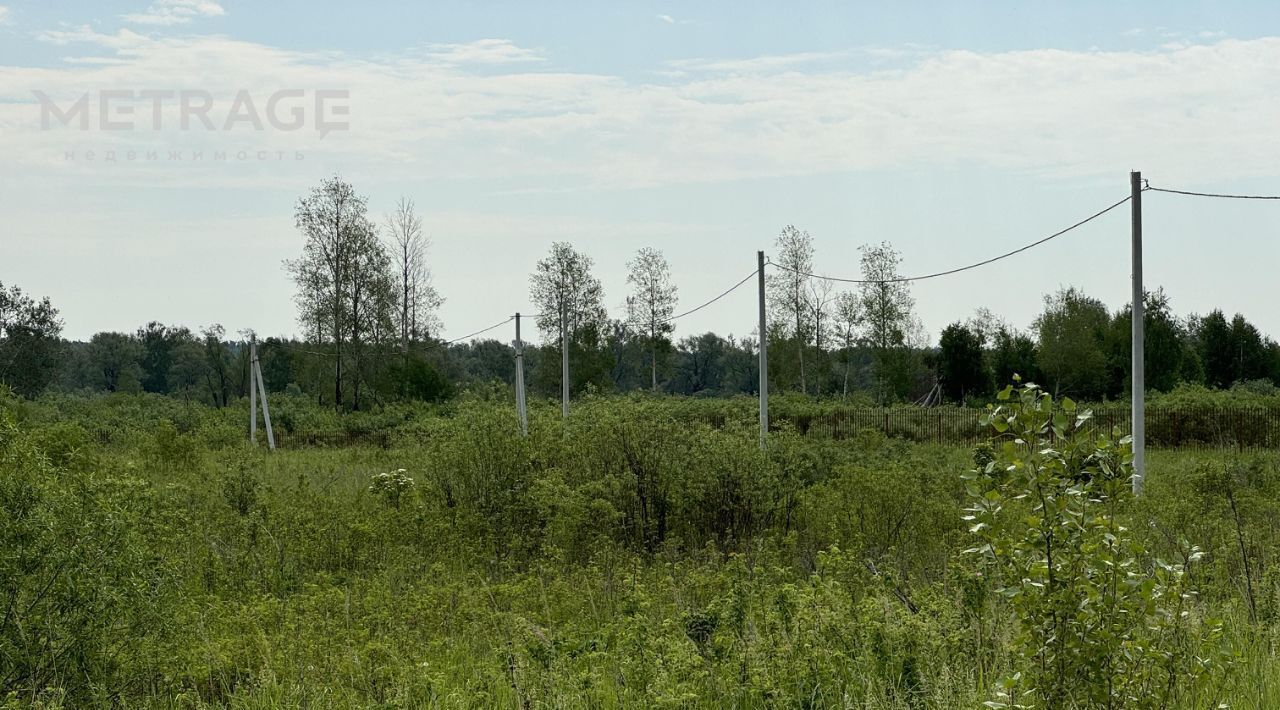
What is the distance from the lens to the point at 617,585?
9.21m

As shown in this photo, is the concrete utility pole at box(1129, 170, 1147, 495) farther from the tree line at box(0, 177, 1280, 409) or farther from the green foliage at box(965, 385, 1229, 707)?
the tree line at box(0, 177, 1280, 409)

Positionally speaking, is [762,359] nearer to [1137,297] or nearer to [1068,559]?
[1137,297]

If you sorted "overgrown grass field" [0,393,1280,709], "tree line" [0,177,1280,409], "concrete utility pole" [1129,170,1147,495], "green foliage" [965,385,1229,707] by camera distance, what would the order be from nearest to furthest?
"green foliage" [965,385,1229,707]
"overgrown grass field" [0,393,1280,709]
"concrete utility pole" [1129,170,1147,495]
"tree line" [0,177,1280,409]

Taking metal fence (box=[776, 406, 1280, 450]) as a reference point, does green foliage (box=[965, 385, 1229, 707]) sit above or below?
above

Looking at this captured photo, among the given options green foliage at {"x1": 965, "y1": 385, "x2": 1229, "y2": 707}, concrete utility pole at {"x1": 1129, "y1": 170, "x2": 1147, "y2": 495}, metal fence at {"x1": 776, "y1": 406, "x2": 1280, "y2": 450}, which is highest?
concrete utility pole at {"x1": 1129, "y1": 170, "x2": 1147, "y2": 495}

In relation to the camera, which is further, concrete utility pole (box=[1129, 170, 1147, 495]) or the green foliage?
concrete utility pole (box=[1129, 170, 1147, 495])

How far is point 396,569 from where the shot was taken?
10.4 metres

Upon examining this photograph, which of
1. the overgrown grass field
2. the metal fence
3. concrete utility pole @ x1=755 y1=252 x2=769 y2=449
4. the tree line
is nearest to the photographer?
the overgrown grass field

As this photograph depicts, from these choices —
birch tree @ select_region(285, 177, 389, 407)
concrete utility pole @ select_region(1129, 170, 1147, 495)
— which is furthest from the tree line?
concrete utility pole @ select_region(1129, 170, 1147, 495)

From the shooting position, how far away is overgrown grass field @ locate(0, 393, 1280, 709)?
14.0 ft

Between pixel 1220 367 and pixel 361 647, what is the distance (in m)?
57.1

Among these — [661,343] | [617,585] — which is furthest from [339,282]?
[617,585]

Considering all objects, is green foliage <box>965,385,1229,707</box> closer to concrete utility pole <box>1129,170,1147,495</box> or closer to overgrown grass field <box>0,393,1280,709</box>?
overgrown grass field <box>0,393,1280,709</box>

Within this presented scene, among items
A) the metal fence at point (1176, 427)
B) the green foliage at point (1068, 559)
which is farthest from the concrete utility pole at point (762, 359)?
the green foliage at point (1068, 559)
